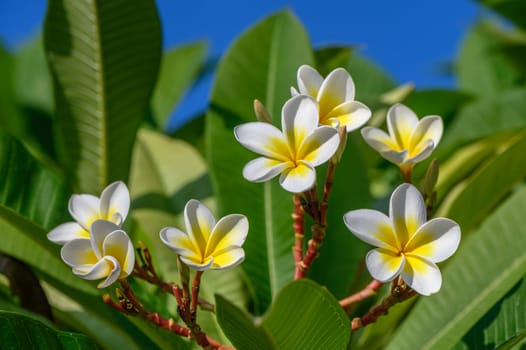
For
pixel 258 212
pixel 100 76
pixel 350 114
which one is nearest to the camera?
pixel 350 114

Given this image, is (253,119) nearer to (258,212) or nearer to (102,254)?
(258,212)

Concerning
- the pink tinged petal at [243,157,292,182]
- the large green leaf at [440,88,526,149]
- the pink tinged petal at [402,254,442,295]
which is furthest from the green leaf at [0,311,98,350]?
the large green leaf at [440,88,526,149]

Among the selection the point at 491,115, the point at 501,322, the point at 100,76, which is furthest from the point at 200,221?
the point at 491,115

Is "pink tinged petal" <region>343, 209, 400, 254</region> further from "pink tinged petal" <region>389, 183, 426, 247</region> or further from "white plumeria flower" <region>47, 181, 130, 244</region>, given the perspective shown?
"white plumeria flower" <region>47, 181, 130, 244</region>

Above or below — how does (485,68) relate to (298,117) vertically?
below

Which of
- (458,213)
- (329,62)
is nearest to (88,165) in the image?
(329,62)

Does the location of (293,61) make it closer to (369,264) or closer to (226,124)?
(226,124)

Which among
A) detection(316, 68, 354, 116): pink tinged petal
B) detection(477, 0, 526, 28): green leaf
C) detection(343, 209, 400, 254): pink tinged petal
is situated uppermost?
detection(316, 68, 354, 116): pink tinged petal
